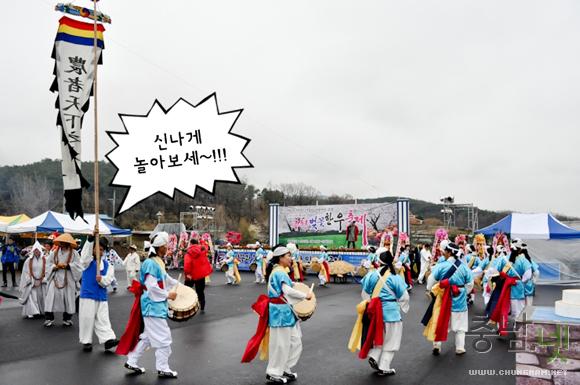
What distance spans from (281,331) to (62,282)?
548 centimetres

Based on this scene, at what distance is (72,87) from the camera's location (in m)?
6.59

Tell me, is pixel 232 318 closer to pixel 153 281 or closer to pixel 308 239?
pixel 153 281

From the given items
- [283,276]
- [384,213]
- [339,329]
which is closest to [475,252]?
[384,213]

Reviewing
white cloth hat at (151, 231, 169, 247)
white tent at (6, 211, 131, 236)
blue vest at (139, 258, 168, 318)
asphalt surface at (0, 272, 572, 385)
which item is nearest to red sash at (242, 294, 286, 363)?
asphalt surface at (0, 272, 572, 385)

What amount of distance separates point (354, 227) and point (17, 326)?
15.5 meters

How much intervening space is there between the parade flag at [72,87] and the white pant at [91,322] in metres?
1.30

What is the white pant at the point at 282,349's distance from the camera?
5.17 metres

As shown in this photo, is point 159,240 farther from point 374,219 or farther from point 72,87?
point 374,219

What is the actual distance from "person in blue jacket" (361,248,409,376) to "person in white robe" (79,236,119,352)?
3.66 metres

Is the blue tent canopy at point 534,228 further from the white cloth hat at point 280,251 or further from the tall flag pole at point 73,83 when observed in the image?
the tall flag pole at point 73,83

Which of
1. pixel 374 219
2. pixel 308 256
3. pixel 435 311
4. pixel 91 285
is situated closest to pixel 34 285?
pixel 91 285

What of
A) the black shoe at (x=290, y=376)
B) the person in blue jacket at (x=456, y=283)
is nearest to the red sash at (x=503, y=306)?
the person in blue jacket at (x=456, y=283)

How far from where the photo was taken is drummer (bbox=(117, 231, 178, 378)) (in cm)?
534

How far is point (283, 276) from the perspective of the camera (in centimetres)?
534
